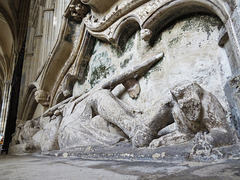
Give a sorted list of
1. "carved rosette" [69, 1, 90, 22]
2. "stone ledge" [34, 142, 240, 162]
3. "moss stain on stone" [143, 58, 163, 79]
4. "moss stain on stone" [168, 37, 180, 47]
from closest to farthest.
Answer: "stone ledge" [34, 142, 240, 162], "moss stain on stone" [168, 37, 180, 47], "moss stain on stone" [143, 58, 163, 79], "carved rosette" [69, 1, 90, 22]

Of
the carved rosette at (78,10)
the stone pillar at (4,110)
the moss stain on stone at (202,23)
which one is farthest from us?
the stone pillar at (4,110)

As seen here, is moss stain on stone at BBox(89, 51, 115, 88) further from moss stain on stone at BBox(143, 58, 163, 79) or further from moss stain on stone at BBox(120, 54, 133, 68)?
moss stain on stone at BBox(143, 58, 163, 79)

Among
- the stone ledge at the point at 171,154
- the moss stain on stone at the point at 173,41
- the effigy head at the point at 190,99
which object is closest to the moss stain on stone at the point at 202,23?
the moss stain on stone at the point at 173,41

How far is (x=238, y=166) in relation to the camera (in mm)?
725

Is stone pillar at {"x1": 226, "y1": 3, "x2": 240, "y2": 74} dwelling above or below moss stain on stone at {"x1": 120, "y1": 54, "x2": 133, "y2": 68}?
below

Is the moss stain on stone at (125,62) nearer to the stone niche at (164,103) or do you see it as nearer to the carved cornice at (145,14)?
the stone niche at (164,103)

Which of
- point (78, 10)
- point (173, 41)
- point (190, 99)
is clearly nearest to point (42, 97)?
point (78, 10)

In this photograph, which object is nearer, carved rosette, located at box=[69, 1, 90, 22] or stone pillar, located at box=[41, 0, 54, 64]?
carved rosette, located at box=[69, 1, 90, 22]

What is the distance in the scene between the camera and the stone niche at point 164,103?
114 centimetres

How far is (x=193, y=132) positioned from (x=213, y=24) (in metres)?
0.92

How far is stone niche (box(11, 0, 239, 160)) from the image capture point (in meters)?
1.14

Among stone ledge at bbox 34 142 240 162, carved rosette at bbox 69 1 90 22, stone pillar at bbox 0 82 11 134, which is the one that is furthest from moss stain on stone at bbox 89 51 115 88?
stone pillar at bbox 0 82 11 134

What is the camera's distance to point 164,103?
1.35 meters

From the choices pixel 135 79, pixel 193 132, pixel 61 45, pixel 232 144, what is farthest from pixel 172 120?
pixel 61 45
